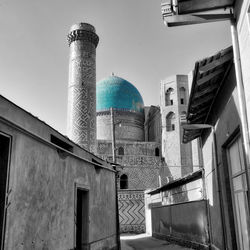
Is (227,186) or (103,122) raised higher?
(103,122)

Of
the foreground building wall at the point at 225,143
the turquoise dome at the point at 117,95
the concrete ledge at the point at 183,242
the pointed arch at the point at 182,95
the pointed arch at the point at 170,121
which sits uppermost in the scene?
the turquoise dome at the point at 117,95

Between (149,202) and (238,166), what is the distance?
15.2 metres

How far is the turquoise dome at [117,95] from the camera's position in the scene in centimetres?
3341

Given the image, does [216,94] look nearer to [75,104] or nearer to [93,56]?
[75,104]

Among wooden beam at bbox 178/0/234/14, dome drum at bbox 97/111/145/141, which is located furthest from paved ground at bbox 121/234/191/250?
dome drum at bbox 97/111/145/141

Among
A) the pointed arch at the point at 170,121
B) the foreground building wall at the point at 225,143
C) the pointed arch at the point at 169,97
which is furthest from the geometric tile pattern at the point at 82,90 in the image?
the foreground building wall at the point at 225,143

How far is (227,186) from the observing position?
6453mm

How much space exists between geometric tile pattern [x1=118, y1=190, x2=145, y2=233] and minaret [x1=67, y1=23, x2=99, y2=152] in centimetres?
376

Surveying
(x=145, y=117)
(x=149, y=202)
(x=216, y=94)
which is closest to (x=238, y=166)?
(x=216, y=94)

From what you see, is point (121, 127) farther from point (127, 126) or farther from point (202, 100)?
point (202, 100)

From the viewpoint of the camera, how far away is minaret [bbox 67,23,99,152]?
74.5 feet

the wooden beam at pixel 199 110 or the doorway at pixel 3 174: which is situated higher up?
the wooden beam at pixel 199 110

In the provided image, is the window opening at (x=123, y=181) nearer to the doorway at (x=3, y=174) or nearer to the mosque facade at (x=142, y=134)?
the mosque facade at (x=142, y=134)

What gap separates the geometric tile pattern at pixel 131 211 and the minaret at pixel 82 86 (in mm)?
3757
